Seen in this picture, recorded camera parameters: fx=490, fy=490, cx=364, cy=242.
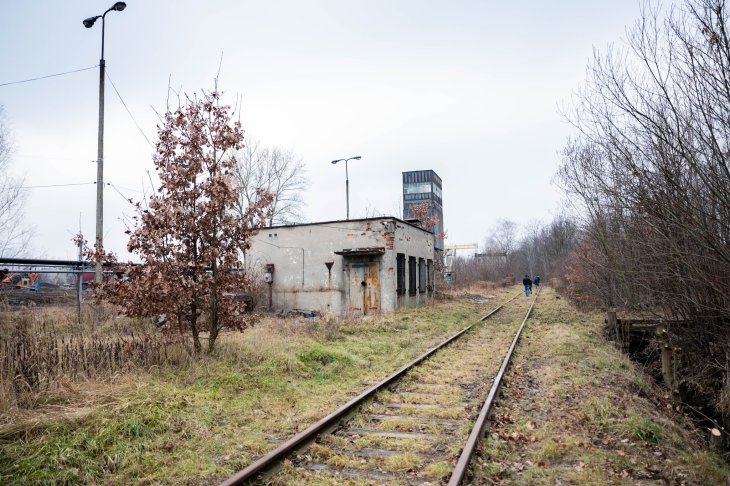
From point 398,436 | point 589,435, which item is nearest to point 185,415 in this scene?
point 398,436

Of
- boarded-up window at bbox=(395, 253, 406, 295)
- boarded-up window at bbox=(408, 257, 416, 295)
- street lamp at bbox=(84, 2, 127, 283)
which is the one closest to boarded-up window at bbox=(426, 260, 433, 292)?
boarded-up window at bbox=(408, 257, 416, 295)

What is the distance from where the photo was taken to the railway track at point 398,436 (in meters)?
4.73

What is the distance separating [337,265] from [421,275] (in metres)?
6.56

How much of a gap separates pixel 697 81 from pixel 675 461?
486cm

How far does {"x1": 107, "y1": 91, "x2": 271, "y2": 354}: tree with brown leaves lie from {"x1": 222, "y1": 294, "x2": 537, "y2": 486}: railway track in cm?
367

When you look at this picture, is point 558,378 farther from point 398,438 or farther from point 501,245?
point 501,245

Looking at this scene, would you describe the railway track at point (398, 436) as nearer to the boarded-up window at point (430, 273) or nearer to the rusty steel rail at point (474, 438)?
the rusty steel rail at point (474, 438)

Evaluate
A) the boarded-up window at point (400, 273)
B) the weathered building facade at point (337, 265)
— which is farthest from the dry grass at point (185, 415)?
the boarded-up window at point (400, 273)

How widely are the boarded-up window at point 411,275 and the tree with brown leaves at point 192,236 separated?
1455cm

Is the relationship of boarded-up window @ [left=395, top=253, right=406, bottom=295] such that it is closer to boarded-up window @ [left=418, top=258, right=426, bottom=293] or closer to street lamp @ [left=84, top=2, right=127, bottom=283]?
boarded-up window @ [left=418, top=258, right=426, bottom=293]

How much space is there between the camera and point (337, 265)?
21.0 m

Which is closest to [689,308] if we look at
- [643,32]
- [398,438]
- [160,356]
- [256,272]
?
[643,32]

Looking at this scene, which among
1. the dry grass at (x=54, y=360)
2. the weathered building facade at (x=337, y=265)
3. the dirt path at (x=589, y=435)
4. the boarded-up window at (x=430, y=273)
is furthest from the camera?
the boarded-up window at (x=430, y=273)

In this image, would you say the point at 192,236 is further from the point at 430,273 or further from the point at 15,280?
the point at 430,273
